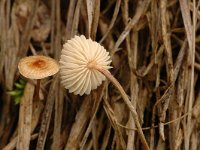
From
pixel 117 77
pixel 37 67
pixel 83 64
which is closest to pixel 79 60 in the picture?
pixel 83 64

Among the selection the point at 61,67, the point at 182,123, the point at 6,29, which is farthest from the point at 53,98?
the point at 182,123

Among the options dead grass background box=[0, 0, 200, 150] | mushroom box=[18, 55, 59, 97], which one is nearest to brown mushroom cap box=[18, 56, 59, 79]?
mushroom box=[18, 55, 59, 97]

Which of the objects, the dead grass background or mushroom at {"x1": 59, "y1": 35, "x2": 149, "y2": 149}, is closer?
mushroom at {"x1": 59, "y1": 35, "x2": 149, "y2": 149}

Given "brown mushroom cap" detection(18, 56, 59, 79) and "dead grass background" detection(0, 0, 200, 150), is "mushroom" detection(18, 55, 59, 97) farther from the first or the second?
"dead grass background" detection(0, 0, 200, 150)

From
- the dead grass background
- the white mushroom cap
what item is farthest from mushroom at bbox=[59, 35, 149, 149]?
the dead grass background

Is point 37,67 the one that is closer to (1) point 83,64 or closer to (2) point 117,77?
(1) point 83,64

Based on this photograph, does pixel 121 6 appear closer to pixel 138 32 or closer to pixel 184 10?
pixel 138 32

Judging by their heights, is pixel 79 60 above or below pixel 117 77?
above

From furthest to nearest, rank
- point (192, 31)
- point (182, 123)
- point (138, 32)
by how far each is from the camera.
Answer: point (138, 32) < point (192, 31) < point (182, 123)
